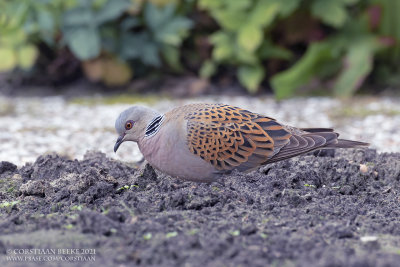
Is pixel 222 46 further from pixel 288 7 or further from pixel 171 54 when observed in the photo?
pixel 288 7

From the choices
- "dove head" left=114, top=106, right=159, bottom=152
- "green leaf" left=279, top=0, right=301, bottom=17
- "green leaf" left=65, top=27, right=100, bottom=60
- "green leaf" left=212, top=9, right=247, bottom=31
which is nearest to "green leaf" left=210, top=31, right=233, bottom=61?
"green leaf" left=212, top=9, right=247, bottom=31

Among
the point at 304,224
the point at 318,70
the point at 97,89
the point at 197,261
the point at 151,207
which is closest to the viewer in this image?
the point at 197,261

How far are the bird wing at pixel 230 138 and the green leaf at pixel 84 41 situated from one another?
3900 mm

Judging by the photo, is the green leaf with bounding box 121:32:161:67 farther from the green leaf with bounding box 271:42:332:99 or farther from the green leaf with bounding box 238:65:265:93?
the green leaf with bounding box 271:42:332:99

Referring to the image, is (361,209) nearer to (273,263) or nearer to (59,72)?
(273,263)

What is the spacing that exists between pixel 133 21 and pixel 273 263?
5924 millimetres

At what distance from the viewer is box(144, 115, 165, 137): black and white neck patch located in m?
3.93

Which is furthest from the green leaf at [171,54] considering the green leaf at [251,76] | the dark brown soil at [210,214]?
the dark brown soil at [210,214]

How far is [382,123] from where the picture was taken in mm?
6500

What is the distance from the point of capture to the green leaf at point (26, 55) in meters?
8.00

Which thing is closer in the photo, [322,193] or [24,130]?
[322,193]

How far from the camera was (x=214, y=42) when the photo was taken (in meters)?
7.94

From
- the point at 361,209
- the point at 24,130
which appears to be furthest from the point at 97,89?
the point at 361,209

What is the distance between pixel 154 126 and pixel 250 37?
12.5ft
